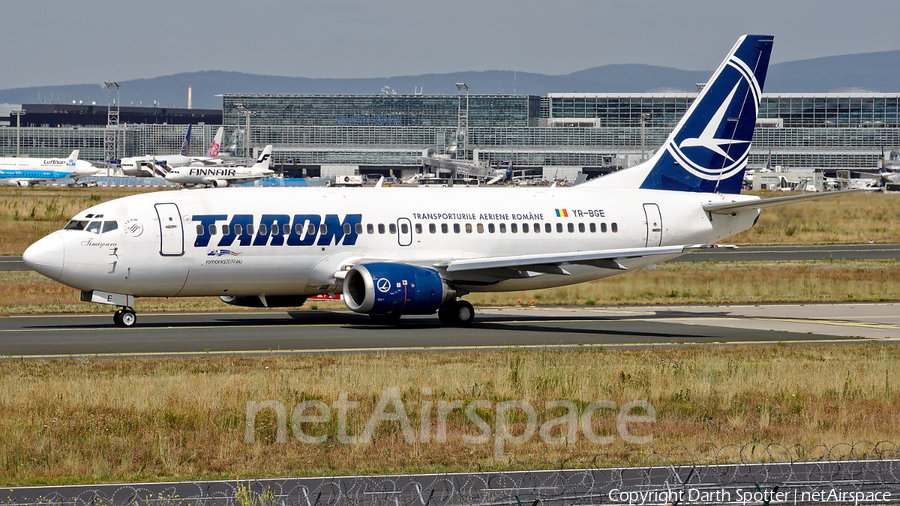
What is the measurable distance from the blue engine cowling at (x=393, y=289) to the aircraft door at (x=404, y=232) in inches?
58.4

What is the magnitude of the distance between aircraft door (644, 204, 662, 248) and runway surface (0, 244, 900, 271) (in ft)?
62.5

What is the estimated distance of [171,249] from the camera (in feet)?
104

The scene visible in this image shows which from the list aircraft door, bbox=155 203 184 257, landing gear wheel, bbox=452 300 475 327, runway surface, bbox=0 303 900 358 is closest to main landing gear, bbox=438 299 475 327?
landing gear wheel, bbox=452 300 475 327

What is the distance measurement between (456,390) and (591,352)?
6877mm

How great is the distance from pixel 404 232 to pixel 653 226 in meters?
9.50

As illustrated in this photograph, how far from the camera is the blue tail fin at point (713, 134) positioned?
39688 mm

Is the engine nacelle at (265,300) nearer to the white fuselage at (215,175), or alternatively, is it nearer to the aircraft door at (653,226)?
the aircraft door at (653,226)

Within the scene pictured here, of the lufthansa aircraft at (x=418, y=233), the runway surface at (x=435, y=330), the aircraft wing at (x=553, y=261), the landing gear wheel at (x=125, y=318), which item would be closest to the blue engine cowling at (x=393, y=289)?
the lufthansa aircraft at (x=418, y=233)

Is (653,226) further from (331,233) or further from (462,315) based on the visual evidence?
(331,233)

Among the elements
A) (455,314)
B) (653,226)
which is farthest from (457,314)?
(653,226)

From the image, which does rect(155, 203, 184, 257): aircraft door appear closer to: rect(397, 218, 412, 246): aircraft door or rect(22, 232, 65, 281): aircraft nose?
rect(22, 232, 65, 281): aircraft nose

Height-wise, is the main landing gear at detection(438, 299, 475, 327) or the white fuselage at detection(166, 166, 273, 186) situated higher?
the white fuselage at detection(166, 166, 273, 186)

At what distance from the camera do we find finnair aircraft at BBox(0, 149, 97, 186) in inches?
6437

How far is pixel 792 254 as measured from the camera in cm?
6238
